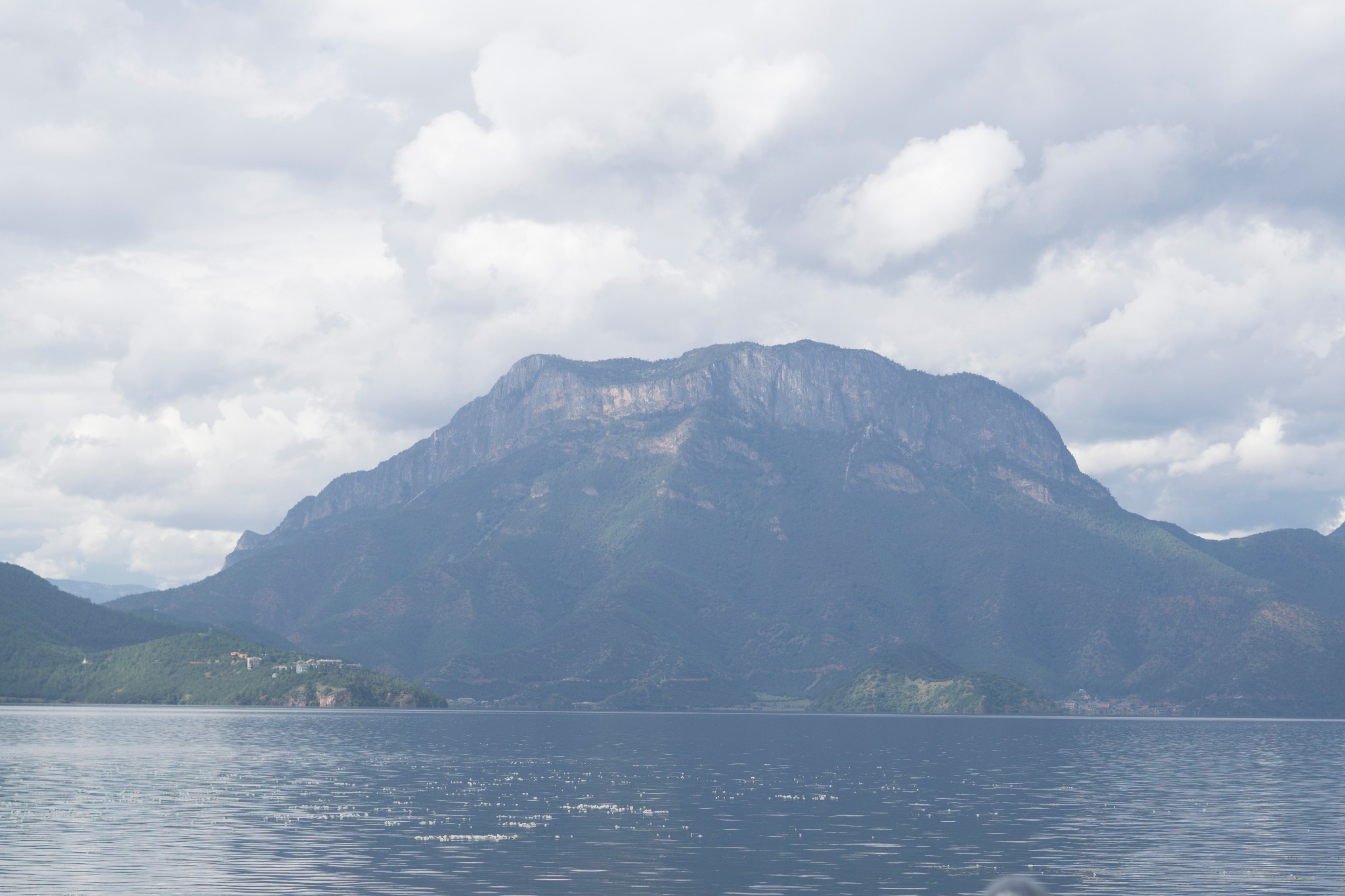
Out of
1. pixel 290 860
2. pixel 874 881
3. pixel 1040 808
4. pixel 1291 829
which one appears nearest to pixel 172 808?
pixel 290 860

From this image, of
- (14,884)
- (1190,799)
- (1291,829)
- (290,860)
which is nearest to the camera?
(14,884)

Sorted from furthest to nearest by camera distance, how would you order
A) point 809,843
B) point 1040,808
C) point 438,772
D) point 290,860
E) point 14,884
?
point 438,772
point 1040,808
point 809,843
point 290,860
point 14,884

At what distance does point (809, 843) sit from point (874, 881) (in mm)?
17477

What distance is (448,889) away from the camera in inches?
3046

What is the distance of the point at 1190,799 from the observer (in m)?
140

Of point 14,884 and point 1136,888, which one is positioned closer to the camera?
point 14,884

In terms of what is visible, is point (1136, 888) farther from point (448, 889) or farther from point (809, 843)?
point (448, 889)

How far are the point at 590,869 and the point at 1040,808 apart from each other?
5911cm

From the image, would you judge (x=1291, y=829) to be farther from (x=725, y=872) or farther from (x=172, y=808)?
(x=172, y=808)

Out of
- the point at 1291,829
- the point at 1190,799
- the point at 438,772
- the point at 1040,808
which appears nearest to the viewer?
the point at 1291,829

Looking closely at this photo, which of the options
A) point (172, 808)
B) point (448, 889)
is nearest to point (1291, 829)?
point (448, 889)

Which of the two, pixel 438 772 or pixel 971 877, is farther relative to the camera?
pixel 438 772

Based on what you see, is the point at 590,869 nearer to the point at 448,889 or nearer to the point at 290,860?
the point at 448,889

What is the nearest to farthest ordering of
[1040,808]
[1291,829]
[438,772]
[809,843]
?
[809,843] < [1291,829] < [1040,808] < [438,772]
